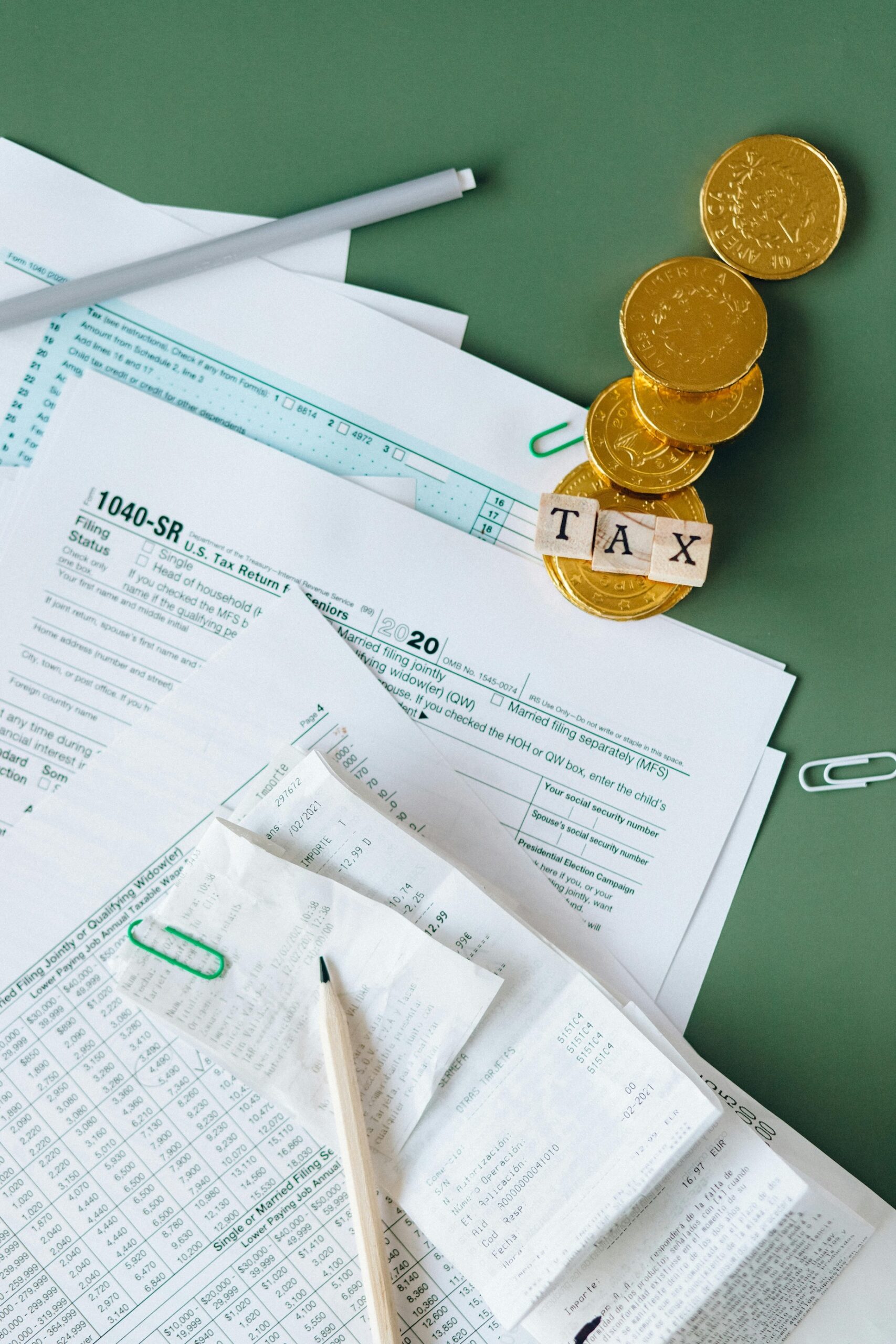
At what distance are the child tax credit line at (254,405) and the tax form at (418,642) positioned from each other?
0.05 feet

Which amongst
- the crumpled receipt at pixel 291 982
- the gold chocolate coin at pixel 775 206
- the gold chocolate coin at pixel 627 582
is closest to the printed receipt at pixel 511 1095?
the crumpled receipt at pixel 291 982

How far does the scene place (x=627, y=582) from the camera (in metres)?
0.58

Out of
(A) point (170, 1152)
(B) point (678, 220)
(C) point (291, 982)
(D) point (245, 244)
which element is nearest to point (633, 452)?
(B) point (678, 220)

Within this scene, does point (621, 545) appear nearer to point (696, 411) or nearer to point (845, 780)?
point (696, 411)

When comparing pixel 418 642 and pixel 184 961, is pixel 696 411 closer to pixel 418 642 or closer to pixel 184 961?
pixel 418 642

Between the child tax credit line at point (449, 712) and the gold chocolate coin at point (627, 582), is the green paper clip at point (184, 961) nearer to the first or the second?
the child tax credit line at point (449, 712)

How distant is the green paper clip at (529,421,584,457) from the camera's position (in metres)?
0.59

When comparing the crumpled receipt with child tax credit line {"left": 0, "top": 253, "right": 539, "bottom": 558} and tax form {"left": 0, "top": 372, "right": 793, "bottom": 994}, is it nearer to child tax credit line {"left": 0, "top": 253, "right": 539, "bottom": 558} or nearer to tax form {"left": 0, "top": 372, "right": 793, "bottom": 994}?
tax form {"left": 0, "top": 372, "right": 793, "bottom": 994}

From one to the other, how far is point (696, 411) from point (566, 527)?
10 cm

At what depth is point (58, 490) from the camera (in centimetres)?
58

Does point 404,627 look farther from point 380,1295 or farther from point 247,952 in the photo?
point 380,1295

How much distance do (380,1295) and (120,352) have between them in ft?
1.89

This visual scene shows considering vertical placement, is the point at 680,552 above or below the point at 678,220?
below

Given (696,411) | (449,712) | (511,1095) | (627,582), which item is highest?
(696,411)
